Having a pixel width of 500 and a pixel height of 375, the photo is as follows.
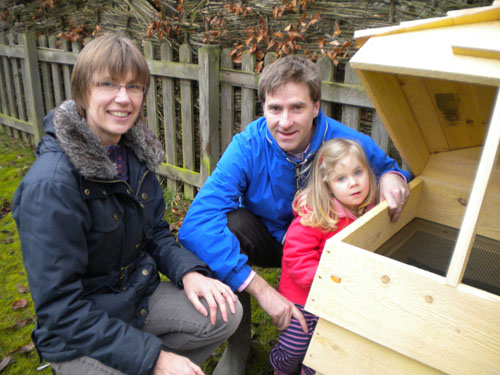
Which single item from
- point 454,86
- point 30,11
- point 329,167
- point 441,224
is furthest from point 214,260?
point 30,11

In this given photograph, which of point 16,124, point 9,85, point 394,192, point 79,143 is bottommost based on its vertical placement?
point 16,124

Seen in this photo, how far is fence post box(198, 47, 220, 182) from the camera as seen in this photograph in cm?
375

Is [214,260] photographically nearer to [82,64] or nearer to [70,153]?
[70,153]

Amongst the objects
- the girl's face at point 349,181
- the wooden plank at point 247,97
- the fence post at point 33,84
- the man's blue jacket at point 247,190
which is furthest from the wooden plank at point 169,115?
the girl's face at point 349,181

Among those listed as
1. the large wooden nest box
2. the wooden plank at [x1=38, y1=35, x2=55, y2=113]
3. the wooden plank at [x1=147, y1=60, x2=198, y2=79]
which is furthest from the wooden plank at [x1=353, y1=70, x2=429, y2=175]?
the wooden plank at [x1=38, y1=35, x2=55, y2=113]

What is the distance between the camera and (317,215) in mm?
2000

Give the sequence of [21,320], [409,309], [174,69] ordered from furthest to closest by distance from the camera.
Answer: [174,69], [21,320], [409,309]

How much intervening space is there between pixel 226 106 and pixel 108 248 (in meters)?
2.47

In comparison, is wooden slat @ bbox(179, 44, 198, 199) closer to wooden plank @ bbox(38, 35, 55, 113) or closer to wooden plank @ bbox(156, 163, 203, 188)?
wooden plank @ bbox(156, 163, 203, 188)

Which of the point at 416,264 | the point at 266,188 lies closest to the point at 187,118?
the point at 266,188

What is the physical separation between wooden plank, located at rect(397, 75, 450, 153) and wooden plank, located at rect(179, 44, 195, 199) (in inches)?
97.5

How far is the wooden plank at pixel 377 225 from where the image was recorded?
1599 millimetres

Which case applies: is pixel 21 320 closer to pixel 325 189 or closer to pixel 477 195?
pixel 325 189

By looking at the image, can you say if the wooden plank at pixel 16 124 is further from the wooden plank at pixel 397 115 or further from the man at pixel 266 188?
the wooden plank at pixel 397 115
